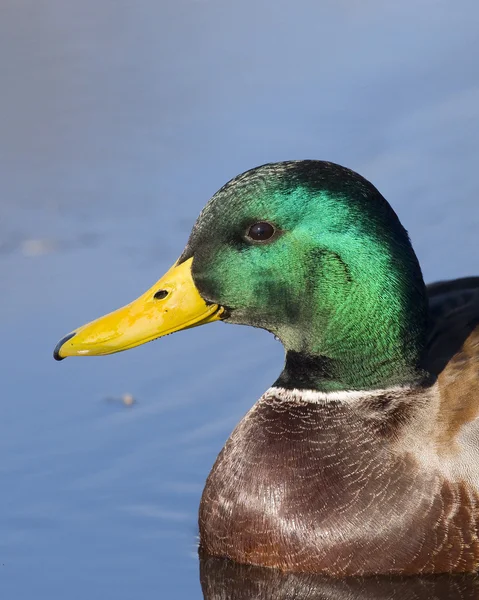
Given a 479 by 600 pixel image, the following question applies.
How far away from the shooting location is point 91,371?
7648 mm

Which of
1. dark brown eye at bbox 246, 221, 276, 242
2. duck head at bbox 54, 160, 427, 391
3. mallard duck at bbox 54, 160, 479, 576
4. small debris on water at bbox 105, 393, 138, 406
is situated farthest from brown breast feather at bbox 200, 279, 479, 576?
small debris on water at bbox 105, 393, 138, 406

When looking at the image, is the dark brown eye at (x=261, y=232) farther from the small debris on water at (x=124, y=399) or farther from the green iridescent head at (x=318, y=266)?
the small debris on water at (x=124, y=399)

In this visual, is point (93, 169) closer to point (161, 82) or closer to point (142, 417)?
point (161, 82)

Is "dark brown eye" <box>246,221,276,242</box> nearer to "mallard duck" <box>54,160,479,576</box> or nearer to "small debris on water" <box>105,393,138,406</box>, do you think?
"mallard duck" <box>54,160,479,576</box>

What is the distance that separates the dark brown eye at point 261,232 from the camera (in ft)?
19.7

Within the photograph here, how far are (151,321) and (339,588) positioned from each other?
3.98 feet

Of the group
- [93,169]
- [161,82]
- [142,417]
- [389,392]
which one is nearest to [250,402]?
[142,417]

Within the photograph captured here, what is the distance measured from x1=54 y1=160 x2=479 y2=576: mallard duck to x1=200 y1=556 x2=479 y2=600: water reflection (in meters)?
0.04

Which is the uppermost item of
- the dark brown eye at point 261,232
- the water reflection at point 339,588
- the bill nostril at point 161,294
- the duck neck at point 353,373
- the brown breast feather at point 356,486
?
the dark brown eye at point 261,232

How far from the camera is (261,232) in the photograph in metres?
6.03

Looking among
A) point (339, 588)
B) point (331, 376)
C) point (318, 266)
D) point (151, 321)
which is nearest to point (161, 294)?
point (151, 321)

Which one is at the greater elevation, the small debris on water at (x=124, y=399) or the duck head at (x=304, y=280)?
the small debris on water at (x=124, y=399)

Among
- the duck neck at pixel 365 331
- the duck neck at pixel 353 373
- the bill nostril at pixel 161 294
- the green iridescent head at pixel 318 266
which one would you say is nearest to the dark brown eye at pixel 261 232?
the green iridescent head at pixel 318 266

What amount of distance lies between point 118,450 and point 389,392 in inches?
54.0
